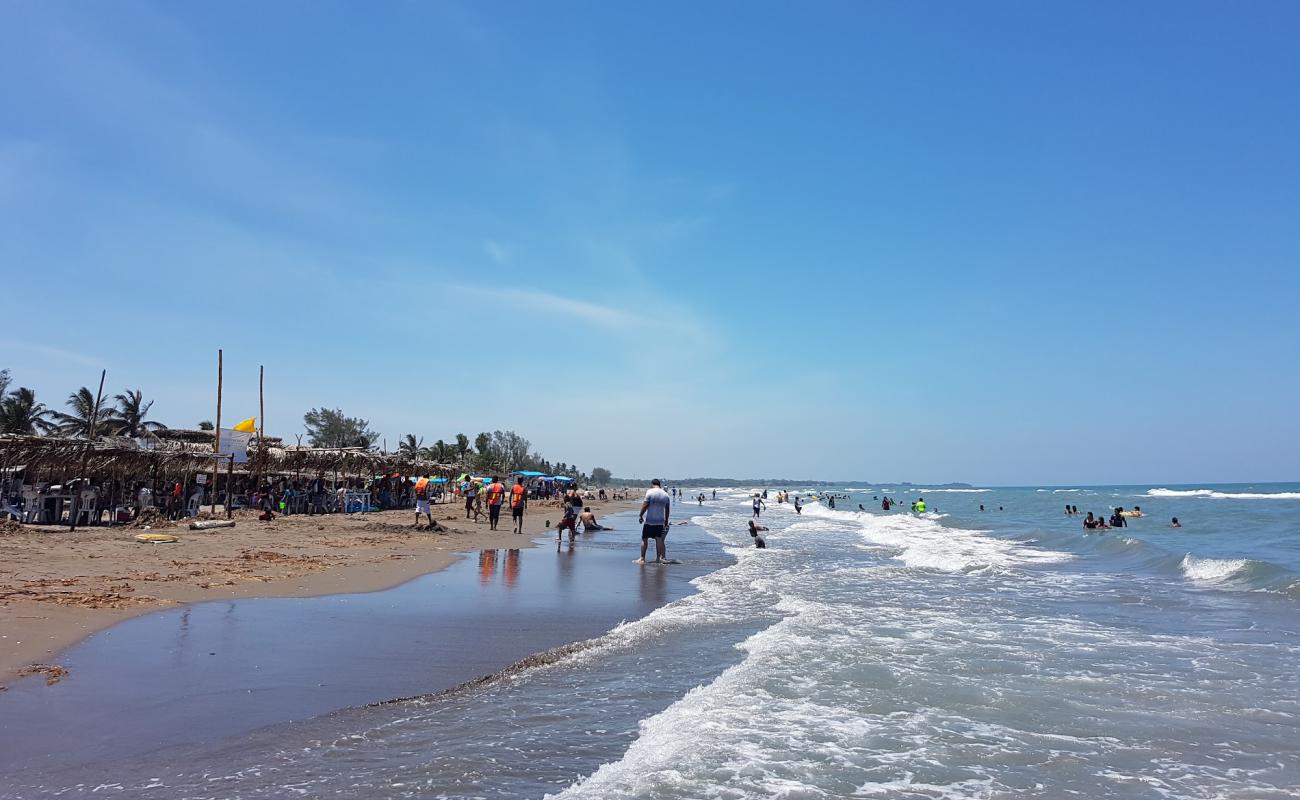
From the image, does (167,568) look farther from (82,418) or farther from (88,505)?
(82,418)

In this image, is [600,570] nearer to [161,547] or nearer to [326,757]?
[161,547]

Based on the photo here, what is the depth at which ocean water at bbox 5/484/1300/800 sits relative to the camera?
4.14 m

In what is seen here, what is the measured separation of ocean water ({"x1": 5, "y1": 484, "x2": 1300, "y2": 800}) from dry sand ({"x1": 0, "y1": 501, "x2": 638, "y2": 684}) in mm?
3100

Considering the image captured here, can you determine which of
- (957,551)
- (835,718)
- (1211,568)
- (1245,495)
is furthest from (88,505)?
(1245,495)

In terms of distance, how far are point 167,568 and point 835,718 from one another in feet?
32.9

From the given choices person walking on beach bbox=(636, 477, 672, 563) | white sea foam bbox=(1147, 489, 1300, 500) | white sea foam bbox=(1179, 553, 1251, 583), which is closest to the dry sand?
person walking on beach bbox=(636, 477, 672, 563)

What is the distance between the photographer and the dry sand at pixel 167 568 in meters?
7.21

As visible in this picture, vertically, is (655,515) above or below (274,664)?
above

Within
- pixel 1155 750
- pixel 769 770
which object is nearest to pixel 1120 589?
pixel 1155 750

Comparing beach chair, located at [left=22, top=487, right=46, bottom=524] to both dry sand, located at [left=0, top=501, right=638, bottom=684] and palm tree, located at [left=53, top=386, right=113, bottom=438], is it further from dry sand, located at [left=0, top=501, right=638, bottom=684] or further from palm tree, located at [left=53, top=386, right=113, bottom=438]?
palm tree, located at [left=53, top=386, right=113, bottom=438]

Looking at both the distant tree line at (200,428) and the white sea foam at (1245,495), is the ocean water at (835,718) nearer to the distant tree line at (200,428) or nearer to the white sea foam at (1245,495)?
the distant tree line at (200,428)

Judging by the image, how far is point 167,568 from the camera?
1125 cm

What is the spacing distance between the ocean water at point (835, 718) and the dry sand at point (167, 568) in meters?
3.10

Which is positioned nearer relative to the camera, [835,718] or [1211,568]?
[835,718]
